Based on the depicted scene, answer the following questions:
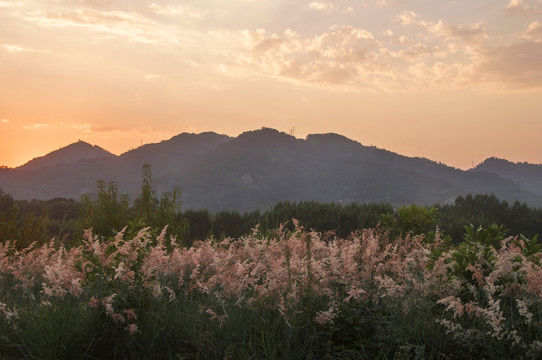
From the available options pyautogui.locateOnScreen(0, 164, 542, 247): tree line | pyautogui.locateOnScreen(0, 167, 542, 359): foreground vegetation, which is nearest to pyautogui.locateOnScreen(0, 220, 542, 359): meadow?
pyautogui.locateOnScreen(0, 167, 542, 359): foreground vegetation

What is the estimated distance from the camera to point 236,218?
18.8 metres

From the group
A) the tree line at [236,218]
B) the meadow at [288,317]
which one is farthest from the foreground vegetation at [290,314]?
the tree line at [236,218]

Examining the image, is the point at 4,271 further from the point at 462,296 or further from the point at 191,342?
the point at 462,296

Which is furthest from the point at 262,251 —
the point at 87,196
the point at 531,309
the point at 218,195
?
the point at 218,195

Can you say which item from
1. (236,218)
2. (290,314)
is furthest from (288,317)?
(236,218)

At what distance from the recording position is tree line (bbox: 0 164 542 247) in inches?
412

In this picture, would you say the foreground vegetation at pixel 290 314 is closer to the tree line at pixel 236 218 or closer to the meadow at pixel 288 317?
the meadow at pixel 288 317

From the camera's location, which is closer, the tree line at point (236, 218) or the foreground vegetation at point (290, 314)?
the foreground vegetation at point (290, 314)

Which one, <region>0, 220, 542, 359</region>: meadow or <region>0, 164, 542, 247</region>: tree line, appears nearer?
<region>0, 220, 542, 359</region>: meadow

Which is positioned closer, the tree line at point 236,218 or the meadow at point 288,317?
the meadow at point 288,317

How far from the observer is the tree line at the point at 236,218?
10453 mm

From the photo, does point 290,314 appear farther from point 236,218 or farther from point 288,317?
point 236,218

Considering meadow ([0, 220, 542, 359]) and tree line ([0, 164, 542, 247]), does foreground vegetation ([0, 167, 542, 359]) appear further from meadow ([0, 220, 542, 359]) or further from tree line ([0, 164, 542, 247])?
tree line ([0, 164, 542, 247])

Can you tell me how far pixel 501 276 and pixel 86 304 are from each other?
4.32m
